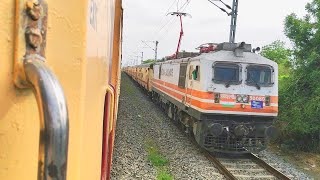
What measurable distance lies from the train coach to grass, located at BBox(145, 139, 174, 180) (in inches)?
48.1

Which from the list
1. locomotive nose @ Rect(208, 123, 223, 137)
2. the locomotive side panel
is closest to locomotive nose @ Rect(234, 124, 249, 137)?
locomotive nose @ Rect(208, 123, 223, 137)

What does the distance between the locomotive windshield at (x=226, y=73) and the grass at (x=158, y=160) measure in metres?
2.41

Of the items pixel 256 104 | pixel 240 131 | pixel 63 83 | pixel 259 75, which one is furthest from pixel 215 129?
pixel 63 83

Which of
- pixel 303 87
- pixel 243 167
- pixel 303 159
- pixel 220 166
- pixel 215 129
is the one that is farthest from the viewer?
pixel 303 87

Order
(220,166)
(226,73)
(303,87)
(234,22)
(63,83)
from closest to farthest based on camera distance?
(63,83)
(220,166)
(226,73)
(303,87)
(234,22)

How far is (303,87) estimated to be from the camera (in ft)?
48.3

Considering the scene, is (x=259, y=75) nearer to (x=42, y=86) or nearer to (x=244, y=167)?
(x=244, y=167)

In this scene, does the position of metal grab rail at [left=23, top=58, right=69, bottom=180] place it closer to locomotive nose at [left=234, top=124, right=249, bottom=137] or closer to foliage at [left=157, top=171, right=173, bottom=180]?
foliage at [left=157, top=171, right=173, bottom=180]

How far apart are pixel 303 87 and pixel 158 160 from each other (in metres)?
7.25

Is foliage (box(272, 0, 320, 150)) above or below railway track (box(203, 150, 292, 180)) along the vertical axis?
above

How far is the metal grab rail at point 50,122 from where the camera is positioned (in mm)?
716

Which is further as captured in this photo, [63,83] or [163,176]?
[163,176]

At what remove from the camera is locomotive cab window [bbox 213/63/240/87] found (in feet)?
34.5

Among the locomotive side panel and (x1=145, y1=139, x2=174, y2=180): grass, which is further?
(x1=145, y1=139, x2=174, y2=180): grass
